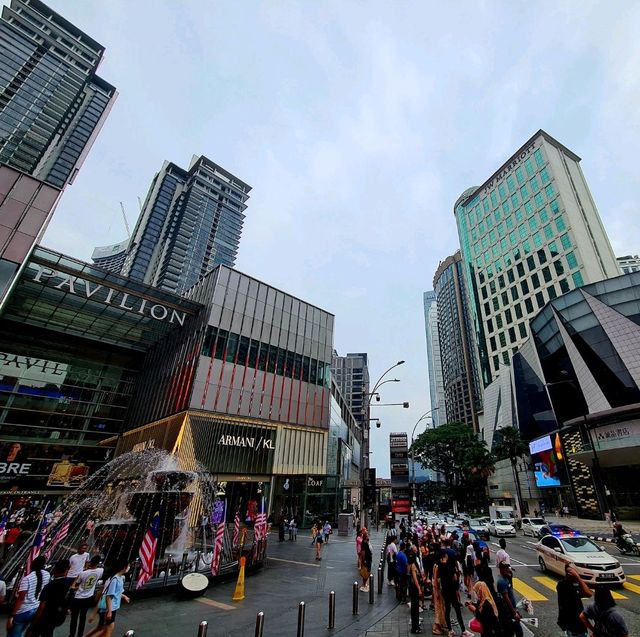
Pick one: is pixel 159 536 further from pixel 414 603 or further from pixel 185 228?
pixel 185 228

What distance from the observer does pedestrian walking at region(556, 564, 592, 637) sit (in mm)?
5957

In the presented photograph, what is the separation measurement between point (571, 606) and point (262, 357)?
109ft

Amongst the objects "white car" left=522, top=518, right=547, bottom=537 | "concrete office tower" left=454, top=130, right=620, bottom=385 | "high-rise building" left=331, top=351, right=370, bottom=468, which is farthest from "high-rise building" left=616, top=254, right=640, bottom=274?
"white car" left=522, top=518, right=547, bottom=537

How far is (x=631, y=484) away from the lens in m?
40.5

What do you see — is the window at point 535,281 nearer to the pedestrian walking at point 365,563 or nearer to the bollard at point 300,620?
the pedestrian walking at point 365,563

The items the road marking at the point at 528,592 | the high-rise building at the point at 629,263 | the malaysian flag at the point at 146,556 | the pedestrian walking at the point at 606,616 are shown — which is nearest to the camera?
the pedestrian walking at the point at 606,616

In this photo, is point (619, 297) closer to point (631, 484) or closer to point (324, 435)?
point (631, 484)

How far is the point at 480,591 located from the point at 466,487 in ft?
226

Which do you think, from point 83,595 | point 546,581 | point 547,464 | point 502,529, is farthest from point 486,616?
A: point 547,464

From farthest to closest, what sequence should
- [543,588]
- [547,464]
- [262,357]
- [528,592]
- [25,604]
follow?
1. [547,464]
2. [262,357]
3. [543,588]
4. [528,592]
5. [25,604]

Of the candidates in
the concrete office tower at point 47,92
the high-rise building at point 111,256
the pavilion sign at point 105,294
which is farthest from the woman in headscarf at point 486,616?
the high-rise building at point 111,256

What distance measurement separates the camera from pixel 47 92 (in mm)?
111625

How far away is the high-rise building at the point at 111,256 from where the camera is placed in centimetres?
16789

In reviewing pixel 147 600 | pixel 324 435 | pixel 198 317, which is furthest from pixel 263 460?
pixel 147 600
